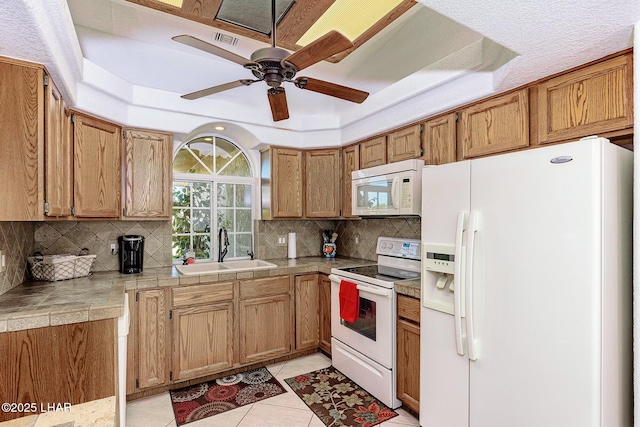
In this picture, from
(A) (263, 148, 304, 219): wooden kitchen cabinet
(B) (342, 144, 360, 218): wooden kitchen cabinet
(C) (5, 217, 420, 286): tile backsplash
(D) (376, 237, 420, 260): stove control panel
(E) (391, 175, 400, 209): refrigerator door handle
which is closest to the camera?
(C) (5, 217, 420, 286): tile backsplash

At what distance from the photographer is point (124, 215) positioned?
2.84 m

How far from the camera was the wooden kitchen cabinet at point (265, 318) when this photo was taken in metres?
3.02

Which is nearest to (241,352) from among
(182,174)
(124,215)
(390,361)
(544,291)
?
(390,361)

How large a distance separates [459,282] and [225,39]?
94.0 inches

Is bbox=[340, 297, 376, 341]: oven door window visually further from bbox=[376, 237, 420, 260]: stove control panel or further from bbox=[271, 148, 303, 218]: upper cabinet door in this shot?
bbox=[271, 148, 303, 218]: upper cabinet door

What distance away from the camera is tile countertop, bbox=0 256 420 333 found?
1.67 m

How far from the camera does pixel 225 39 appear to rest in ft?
8.57

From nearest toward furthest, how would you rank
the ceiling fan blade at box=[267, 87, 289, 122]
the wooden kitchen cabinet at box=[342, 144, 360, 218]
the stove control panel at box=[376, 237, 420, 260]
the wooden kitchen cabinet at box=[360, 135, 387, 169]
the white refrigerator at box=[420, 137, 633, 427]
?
the white refrigerator at box=[420, 137, 633, 427] → the ceiling fan blade at box=[267, 87, 289, 122] → the stove control panel at box=[376, 237, 420, 260] → the wooden kitchen cabinet at box=[360, 135, 387, 169] → the wooden kitchen cabinet at box=[342, 144, 360, 218]

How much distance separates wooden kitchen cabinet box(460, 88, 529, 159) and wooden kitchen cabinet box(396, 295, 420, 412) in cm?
111

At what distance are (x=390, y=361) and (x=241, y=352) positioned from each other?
1330 mm

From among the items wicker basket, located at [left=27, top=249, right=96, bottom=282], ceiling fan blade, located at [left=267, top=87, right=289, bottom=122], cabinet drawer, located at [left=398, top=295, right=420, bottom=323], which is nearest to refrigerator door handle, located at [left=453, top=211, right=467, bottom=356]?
cabinet drawer, located at [left=398, top=295, right=420, bottom=323]

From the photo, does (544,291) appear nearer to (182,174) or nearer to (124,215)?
(124,215)

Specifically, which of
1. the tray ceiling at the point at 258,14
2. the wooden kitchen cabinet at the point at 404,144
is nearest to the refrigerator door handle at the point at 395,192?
the wooden kitchen cabinet at the point at 404,144

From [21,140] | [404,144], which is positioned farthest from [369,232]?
[21,140]
